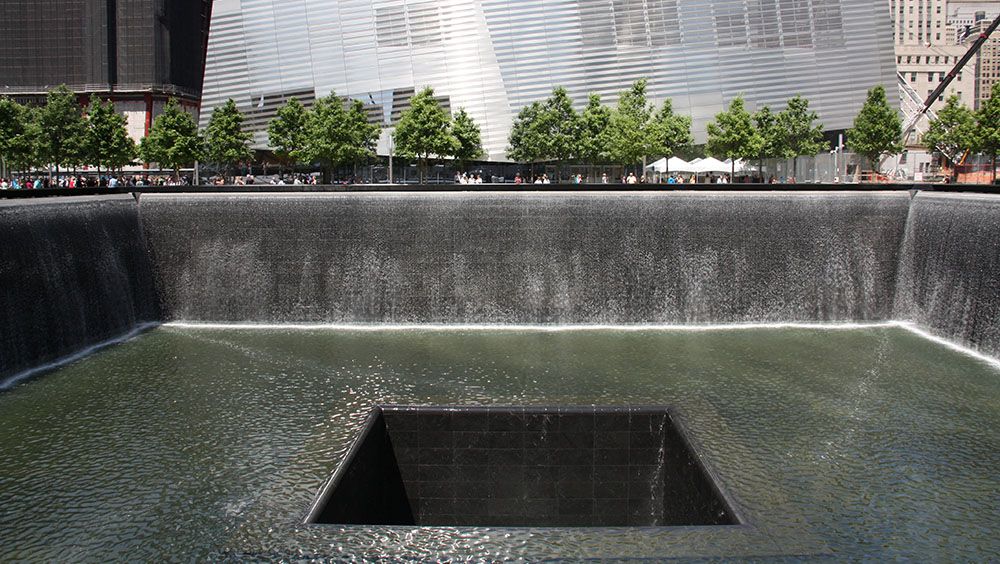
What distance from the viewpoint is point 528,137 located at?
41.1 meters

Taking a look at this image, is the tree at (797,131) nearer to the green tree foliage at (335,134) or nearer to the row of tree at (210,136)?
the row of tree at (210,136)

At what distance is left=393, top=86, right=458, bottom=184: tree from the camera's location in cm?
3928

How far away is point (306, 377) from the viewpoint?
1316 centimetres

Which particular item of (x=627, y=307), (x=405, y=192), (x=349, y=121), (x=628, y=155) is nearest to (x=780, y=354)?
(x=627, y=307)

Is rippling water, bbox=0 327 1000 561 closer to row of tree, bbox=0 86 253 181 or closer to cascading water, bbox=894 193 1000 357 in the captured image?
cascading water, bbox=894 193 1000 357

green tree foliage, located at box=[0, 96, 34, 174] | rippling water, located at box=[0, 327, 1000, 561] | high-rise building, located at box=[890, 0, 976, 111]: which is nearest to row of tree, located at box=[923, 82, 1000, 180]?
rippling water, located at box=[0, 327, 1000, 561]

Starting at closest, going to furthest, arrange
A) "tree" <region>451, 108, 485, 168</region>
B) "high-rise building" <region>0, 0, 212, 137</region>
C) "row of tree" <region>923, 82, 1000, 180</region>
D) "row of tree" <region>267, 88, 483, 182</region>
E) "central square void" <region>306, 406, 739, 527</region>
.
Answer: "central square void" <region>306, 406, 739, 527</region> < "row of tree" <region>923, 82, 1000, 180</region> < "row of tree" <region>267, 88, 483, 182</region> < "tree" <region>451, 108, 485, 168</region> < "high-rise building" <region>0, 0, 212, 137</region>

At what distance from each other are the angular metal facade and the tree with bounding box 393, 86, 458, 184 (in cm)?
943

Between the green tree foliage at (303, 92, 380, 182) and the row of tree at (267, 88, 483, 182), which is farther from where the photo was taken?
the row of tree at (267, 88, 483, 182)

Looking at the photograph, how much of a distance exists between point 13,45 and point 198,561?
66.8 m

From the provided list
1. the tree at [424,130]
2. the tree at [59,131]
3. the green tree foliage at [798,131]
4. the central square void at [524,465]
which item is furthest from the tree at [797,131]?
the tree at [59,131]

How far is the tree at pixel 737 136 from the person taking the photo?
3691cm

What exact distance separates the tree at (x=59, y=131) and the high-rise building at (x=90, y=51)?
23462mm

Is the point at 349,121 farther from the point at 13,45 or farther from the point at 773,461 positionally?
the point at 13,45
